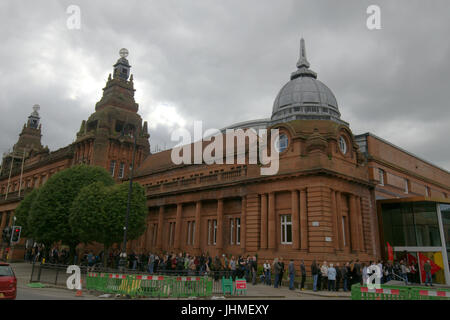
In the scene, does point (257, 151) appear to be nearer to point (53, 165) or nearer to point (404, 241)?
point (404, 241)

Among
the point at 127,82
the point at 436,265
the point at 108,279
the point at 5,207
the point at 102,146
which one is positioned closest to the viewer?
the point at 108,279

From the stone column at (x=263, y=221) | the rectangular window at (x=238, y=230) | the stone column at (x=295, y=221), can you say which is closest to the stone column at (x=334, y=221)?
the stone column at (x=295, y=221)

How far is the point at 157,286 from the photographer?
15836 mm

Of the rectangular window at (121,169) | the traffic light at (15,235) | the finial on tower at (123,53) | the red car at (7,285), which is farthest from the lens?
the finial on tower at (123,53)

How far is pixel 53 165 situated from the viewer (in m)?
60.5

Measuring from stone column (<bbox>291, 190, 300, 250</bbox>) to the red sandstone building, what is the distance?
72mm

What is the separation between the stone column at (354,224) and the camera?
27.0m

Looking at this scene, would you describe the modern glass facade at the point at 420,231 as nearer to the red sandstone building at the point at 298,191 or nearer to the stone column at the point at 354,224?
the red sandstone building at the point at 298,191

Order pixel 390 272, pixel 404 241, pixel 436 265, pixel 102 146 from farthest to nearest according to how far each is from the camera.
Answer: pixel 102 146, pixel 404 241, pixel 436 265, pixel 390 272

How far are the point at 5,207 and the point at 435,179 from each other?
240 ft

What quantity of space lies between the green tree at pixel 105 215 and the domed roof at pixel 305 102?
1700 centimetres

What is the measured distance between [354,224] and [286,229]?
582 cm

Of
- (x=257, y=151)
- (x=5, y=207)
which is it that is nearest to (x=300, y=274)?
(x=257, y=151)

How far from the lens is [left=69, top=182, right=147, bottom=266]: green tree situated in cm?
2844
